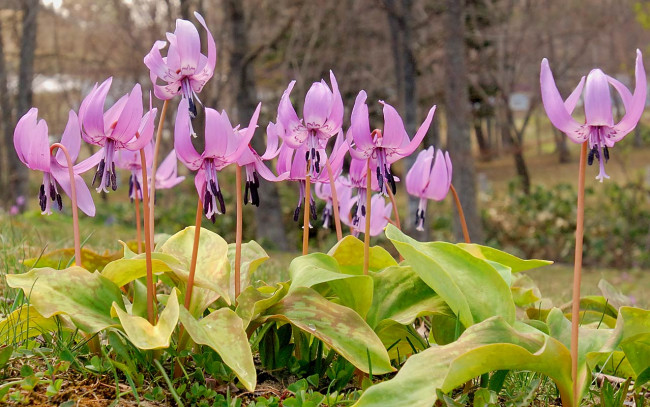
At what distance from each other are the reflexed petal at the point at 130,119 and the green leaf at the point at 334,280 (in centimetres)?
56

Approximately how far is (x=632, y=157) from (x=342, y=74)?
10.8 metres

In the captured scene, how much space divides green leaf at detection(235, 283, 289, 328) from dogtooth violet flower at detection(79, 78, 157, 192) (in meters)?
0.47

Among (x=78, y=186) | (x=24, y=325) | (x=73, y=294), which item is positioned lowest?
(x=24, y=325)

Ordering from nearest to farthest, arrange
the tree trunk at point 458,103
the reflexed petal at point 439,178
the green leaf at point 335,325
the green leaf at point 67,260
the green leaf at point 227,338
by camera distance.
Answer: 1. the green leaf at point 227,338
2. the green leaf at point 335,325
3. the reflexed petal at point 439,178
4. the green leaf at point 67,260
5. the tree trunk at point 458,103

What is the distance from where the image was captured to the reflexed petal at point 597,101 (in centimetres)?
168

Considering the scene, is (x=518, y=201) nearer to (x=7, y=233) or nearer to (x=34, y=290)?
(x=7, y=233)

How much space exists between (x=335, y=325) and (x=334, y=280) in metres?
0.17

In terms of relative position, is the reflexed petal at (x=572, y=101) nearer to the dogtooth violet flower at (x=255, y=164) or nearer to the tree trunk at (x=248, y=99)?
the dogtooth violet flower at (x=255, y=164)

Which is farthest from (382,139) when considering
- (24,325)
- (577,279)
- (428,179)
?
(24,325)

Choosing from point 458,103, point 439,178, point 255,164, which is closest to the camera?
point 255,164

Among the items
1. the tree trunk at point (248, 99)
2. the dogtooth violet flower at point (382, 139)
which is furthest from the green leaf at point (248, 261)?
the tree trunk at point (248, 99)

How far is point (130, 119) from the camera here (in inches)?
76.5

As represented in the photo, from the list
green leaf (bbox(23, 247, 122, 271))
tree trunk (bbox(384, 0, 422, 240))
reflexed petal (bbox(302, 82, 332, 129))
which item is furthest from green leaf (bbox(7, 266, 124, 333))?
tree trunk (bbox(384, 0, 422, 240))

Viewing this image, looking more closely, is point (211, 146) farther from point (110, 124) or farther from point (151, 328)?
point (151, 328)
